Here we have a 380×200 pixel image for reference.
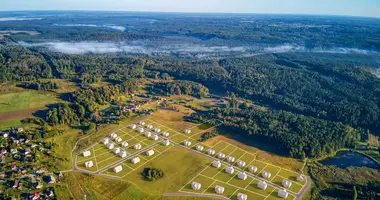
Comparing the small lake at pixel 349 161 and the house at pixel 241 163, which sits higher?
the house at pixel 241 163

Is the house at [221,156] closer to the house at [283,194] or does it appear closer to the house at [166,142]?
the house at [166,142]

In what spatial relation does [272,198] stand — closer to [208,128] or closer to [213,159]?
[213,159]

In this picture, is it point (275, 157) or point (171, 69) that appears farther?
point (171, 69)

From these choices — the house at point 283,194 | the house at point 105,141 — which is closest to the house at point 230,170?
the house at point 283,194

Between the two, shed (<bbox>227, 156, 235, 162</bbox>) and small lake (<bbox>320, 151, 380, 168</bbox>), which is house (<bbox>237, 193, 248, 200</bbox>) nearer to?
shed (<bbox>227, 156, 235, 162</bbox>)

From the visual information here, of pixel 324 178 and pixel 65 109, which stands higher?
pixel 65 109

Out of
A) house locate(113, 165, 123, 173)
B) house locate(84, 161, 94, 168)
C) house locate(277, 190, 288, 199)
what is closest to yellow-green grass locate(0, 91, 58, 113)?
house locate(84, 161, 94, 168)

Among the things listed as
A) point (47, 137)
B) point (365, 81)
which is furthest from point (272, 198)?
point (365, 81)
